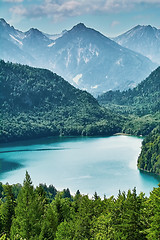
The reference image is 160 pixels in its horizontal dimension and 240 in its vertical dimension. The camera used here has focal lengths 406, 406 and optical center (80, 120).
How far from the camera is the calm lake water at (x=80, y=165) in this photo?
257ft

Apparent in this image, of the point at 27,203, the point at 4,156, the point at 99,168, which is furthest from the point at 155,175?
the point at 27,203

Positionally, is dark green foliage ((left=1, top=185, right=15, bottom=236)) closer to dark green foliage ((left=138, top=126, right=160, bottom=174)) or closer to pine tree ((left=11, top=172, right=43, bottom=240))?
pine tree ((left=11, top=172, right=43, bottom=240))

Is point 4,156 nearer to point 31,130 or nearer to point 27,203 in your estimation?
point 31,130

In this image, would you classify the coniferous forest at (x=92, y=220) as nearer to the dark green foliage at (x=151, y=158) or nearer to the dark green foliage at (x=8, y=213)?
the dark green foliage at (x=8, y=213)

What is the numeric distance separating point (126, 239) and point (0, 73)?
6869 inches

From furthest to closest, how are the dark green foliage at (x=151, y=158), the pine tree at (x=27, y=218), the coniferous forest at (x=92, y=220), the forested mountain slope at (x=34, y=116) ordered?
the forested mountain slope at (x=34, y=116)
the dark green foliage at (x=151, y=158)
the pine tree at (x=27, y=218)
the coniferous forest at (x=92, y=220)

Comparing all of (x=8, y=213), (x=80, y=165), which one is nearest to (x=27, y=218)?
(x=8, y=213)

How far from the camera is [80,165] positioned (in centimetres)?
9800

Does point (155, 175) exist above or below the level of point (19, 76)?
below

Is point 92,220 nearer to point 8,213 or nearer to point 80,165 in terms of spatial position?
point 8,213

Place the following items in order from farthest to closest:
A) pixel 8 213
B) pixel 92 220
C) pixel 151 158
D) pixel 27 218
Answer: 1. pixel 151 158
2. pixel 8 213
3. pixel 92 220
4. pixel 27 218

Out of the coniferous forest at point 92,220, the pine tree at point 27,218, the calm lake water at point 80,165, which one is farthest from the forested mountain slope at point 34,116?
the pine tree at point 27,218

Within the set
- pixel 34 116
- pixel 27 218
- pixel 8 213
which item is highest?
pixel 34 116

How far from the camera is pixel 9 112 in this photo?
583ft
